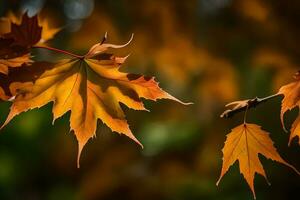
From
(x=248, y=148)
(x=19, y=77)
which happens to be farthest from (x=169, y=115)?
(x=19, y=77)

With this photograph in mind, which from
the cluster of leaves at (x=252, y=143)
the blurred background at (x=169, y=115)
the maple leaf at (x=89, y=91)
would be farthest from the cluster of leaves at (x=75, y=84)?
the blurred background at (x=169, y=115)

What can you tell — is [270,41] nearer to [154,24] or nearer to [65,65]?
[154,24]

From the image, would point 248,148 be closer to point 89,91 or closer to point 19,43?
point 89,91

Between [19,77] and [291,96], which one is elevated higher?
[291,96]

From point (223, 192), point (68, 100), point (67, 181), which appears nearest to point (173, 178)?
point (223, 192)

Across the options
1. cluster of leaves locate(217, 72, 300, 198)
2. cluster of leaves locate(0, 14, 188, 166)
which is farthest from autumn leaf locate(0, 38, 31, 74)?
cluster of leaves locate(217, 72, 300, 198)

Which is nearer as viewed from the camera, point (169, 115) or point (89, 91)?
point (89, 91)

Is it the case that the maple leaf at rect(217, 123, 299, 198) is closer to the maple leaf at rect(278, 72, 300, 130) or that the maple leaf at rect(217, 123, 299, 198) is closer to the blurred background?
the maple leaf at rect(278, 72, 300, 130)
